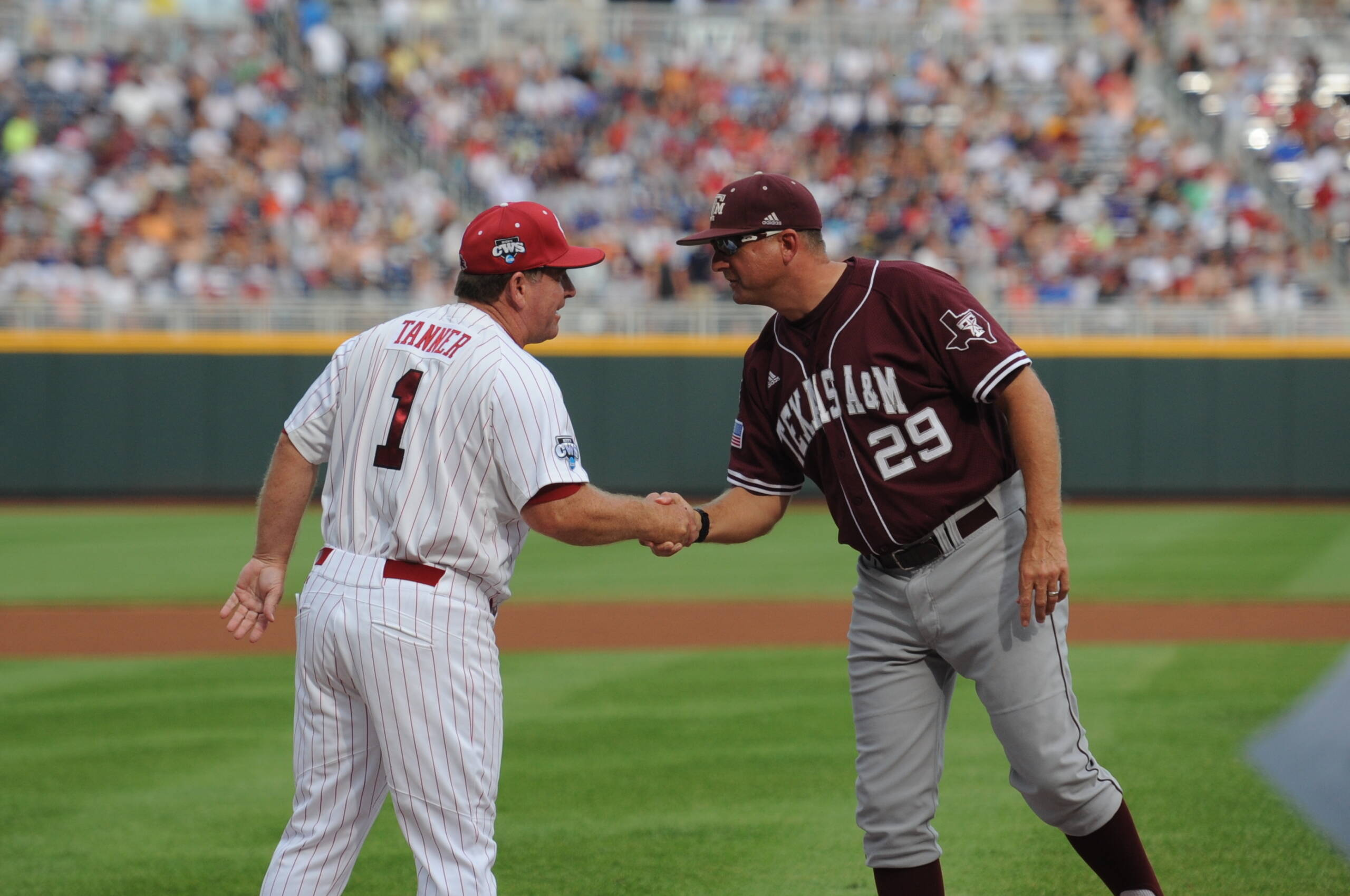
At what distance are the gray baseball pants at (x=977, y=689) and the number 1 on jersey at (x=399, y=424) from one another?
4.41 feet

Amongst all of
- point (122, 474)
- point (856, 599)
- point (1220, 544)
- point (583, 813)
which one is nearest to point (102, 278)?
point (122, 474)

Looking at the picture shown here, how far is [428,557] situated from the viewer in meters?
3.28

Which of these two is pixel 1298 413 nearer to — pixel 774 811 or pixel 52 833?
pixel 774 811

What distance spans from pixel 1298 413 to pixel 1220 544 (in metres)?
4.19

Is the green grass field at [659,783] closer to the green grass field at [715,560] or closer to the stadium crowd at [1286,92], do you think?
the green grass field at [715,560]

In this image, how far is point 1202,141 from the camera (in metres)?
20.3

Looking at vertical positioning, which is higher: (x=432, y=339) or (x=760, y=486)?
(x=432, y=339)

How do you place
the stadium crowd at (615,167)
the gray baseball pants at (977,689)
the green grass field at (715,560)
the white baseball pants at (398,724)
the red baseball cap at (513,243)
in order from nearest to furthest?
the white baseball pants at (398,724) < the red baseball cap at (513,243) < the gray baseball pants at (977,689) < the green grass field at (715,560) < the stadium crowd at (615,167)

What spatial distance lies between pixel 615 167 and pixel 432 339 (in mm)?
16442

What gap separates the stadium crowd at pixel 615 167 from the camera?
17.6 metres

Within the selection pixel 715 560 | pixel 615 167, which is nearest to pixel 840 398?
pixel 715 560

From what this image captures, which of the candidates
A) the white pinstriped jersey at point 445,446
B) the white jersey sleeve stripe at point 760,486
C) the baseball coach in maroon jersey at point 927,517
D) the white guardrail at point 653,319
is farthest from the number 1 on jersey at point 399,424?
the white guardrail at point 653,319

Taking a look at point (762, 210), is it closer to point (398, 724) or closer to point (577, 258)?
point (577, 258)

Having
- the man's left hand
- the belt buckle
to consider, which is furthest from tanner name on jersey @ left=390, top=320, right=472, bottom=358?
the man's left hand
